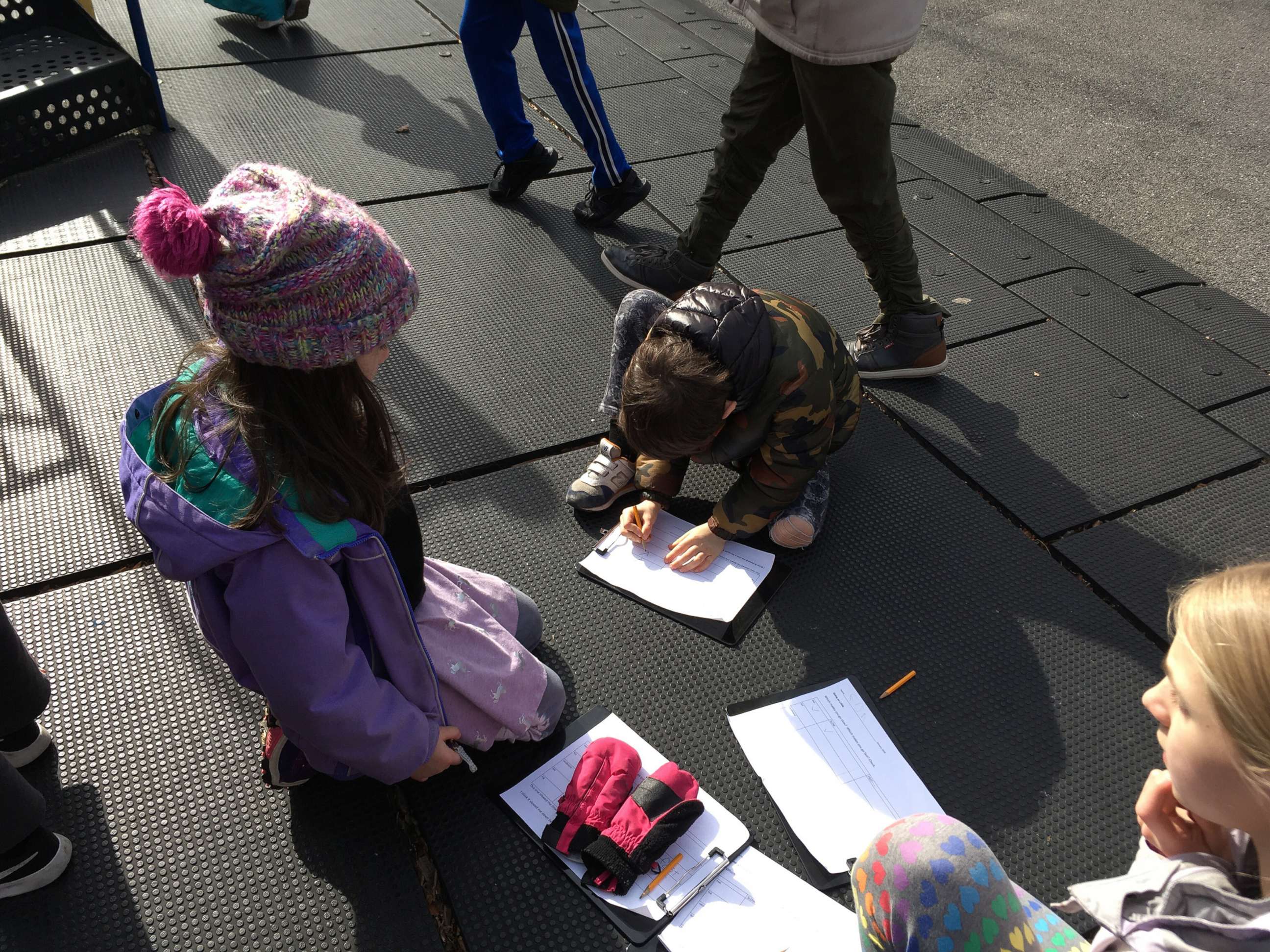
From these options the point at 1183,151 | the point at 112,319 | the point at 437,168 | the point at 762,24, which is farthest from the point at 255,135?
the point at 1183,151

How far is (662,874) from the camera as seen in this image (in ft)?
5.15

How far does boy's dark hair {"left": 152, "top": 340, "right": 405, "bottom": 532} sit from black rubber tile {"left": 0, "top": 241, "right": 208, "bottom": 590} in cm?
102

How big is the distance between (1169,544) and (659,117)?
9.75 ft

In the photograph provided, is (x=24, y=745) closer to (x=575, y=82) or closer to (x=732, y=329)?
(x=732, y=329)

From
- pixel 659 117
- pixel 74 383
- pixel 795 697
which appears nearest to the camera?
pixel 795 697

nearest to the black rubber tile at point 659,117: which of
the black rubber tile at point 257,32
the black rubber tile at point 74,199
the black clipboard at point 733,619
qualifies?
the black rubber tile at point 257,32

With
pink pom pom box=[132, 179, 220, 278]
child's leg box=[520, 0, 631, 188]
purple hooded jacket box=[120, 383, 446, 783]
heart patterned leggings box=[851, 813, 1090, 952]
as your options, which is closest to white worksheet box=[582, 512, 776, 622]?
purple hooded jacket box=[120, 383, 446, 783]

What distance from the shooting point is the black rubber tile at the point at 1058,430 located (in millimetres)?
2459

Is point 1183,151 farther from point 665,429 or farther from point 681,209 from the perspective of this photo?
point 665,429

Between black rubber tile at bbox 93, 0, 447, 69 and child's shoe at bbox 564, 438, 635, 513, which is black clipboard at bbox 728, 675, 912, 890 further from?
black rubber tile at bbox 93, 0, 447, 69

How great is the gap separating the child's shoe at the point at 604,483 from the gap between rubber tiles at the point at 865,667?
50 mm

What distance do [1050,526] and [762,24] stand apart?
1544mm

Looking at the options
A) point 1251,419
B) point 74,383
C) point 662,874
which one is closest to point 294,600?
point 662,874

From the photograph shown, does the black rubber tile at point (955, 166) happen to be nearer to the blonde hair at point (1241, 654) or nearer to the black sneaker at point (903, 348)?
the black sneaker at point (903, 348)
